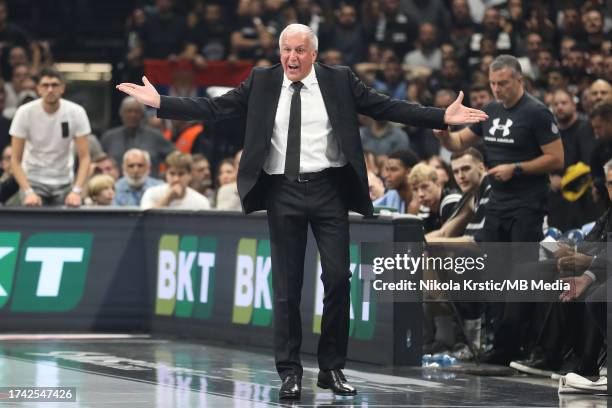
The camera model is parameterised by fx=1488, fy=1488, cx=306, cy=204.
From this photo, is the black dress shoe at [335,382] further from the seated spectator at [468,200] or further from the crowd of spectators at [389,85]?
the seated spectator at [468,200]

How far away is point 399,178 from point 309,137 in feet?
13.0

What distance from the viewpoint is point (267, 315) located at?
12.4m

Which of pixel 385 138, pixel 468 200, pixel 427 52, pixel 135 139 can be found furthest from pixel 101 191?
pixel 427 52

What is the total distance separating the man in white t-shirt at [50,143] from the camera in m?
14.0

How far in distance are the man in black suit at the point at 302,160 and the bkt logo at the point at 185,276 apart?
154 inches

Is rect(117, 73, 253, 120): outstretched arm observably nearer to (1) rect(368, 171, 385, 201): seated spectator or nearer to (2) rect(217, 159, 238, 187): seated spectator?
(1) rect(368, 171, 385, 201): seated spectator

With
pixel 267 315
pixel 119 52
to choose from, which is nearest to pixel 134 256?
pixel 267 315

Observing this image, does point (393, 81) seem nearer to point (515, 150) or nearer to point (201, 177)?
point (201, 177)

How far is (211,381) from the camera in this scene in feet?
33.1

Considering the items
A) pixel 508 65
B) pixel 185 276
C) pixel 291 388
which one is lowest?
pixel 291 388

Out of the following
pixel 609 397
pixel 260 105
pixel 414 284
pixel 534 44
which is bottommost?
pixel 609 397

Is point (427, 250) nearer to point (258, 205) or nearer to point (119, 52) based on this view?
point (258, 205)

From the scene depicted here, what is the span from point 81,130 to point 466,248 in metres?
4.63

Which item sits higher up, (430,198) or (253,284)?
(430,198)
